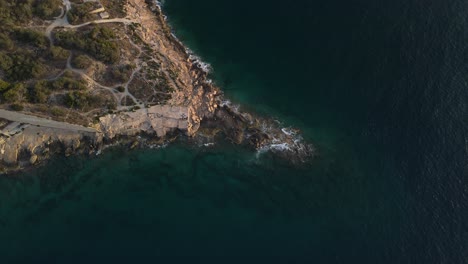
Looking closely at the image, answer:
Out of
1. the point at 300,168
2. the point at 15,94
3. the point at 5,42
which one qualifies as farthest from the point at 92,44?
the point at 300,168

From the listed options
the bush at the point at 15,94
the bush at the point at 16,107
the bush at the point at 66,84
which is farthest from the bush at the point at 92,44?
the bush at the point at 16,107

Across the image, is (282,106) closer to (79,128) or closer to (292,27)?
(292,27)

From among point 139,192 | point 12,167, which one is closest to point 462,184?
point 139,192

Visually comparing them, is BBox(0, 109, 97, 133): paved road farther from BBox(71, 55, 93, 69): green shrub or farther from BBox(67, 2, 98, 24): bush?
BBox(67, 2, 98, 24): bush

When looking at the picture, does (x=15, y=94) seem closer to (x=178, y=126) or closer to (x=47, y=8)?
(x=47, y=8)

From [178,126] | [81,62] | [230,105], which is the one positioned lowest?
[178,126]

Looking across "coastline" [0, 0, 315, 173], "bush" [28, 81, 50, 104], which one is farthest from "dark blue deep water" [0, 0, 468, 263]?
"bush" [28, 81, 50, 104]

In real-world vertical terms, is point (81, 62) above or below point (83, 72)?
above
